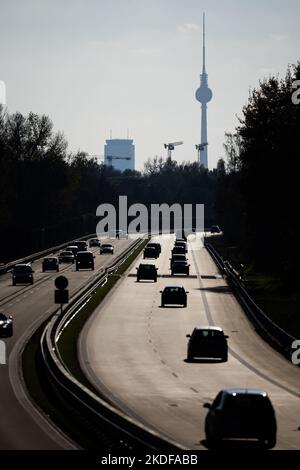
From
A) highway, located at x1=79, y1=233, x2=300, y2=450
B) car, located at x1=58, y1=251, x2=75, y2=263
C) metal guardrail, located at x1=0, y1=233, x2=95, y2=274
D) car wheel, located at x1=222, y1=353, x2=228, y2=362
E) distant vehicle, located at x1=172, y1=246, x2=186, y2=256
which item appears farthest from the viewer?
distant vehicle, located at x1=172, y1=246, x2=186, y2=256

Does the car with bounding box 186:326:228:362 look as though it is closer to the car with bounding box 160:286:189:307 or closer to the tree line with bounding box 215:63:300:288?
the car with bounding box 160:286:189:307

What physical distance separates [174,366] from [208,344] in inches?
135

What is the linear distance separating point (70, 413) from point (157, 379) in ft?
38.7

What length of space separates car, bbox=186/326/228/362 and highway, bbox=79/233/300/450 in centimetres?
60

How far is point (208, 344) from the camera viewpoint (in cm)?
5428

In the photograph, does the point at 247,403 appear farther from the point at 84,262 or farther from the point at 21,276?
the point at 84,262

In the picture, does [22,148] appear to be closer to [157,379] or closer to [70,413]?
[157,379]

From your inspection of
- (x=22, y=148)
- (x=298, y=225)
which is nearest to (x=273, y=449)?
(x=298, y=225)

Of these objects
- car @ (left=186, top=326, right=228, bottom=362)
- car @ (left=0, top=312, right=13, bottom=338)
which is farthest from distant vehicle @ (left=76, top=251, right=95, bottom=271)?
car @ (left=186, top=326, right=228, bottom=362)

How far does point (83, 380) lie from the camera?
146 feet

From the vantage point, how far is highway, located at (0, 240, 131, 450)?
29.8 meters

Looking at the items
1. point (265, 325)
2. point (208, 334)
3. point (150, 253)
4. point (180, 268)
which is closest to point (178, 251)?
point (150, 253)

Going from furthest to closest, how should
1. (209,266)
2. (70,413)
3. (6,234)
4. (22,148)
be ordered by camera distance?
(22,148) → (6,234) → (209,266) → (70,413)

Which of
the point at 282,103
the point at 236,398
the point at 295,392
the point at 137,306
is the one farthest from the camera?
the point at 282,103
